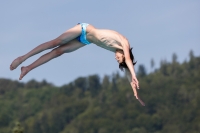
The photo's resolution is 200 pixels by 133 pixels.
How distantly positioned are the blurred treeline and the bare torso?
425 feet

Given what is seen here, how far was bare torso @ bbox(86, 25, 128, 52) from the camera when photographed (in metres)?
20.9

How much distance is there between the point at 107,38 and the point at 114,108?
526ft

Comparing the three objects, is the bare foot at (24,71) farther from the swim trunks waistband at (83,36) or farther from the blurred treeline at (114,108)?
the blurred treeline at (114,108)

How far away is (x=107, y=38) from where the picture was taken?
21000 mm

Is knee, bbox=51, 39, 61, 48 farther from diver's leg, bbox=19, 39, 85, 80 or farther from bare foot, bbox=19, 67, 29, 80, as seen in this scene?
bare foot, bbox=19, 67, 29, 80

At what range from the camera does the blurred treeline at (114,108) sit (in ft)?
535

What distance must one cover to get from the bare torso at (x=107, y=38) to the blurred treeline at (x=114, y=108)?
12942 centimetres

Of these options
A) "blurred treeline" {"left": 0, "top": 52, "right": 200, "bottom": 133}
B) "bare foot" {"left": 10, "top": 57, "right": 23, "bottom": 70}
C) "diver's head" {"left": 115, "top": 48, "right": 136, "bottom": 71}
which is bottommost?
"diver's head" {"left": 115, "top": 48, "right": 136, "bottom": 71}

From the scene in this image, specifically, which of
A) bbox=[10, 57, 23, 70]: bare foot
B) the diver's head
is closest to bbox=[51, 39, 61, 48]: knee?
bbox=[10, 57, 23, 70]: bare foot

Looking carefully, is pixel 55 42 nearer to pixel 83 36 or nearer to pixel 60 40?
pixel 60 40

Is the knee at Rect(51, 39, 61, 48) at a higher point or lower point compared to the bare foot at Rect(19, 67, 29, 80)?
higher

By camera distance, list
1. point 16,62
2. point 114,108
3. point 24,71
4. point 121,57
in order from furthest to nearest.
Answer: point 114,108, point 24,71, point 16,62, point 121,57

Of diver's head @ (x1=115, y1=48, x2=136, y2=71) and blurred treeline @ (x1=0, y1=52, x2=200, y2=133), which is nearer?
diver's head @ (x1=115, y1=48, x2=136, y2=71)

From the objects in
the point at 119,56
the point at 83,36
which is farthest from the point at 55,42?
the point at 119,56
